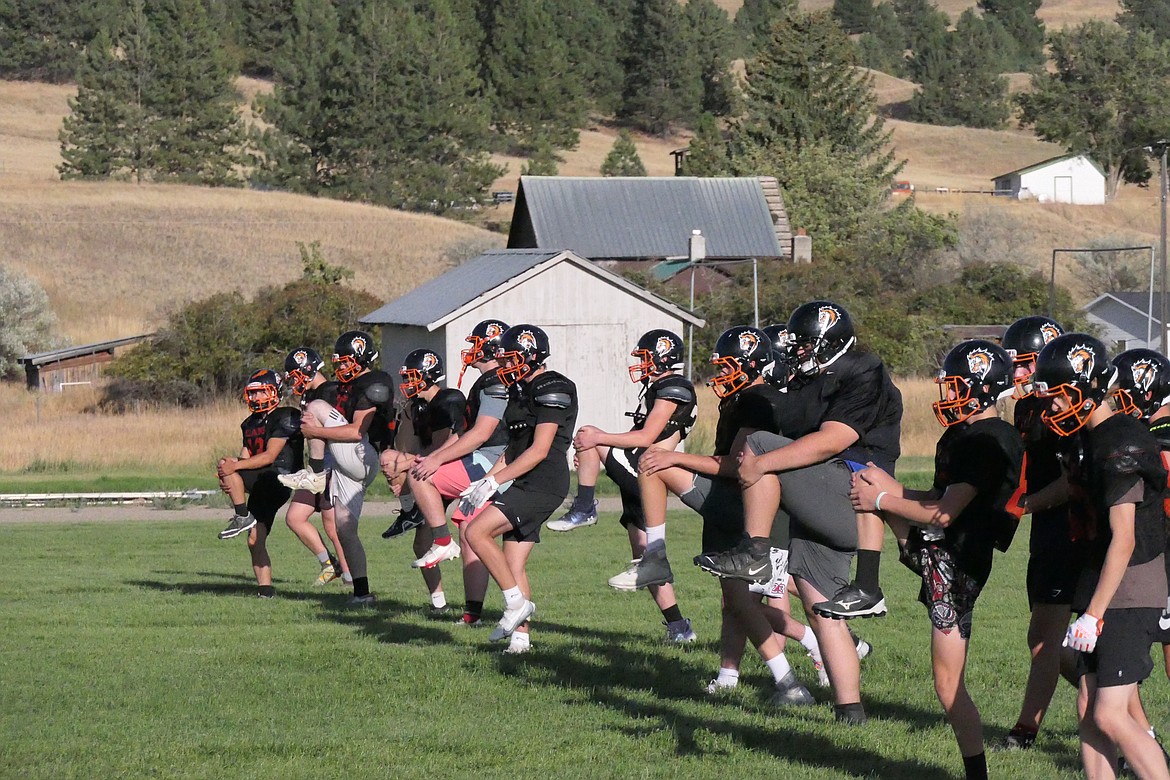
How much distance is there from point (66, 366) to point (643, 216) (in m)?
18.8

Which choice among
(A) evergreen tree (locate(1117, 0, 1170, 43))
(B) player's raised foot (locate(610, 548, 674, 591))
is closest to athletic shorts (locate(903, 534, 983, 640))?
(B) player's raised foot (locate(610, 548, 674, 591))

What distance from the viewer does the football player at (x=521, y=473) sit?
9.51m

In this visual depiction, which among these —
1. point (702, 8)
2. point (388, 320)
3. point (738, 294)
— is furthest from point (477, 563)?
point (702, 8)

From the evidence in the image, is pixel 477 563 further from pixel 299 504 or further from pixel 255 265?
pixel 255 265

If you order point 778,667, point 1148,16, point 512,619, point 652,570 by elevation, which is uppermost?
point 1148,16

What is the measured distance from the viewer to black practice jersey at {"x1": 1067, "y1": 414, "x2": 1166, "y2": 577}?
18.6 feet

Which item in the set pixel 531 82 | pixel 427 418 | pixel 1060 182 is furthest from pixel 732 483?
pixel 1060 182

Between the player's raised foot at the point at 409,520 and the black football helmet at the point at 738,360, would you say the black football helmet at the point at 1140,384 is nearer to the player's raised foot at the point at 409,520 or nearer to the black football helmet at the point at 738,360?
the black football helmet at the point at 738,360

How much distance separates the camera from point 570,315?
28.4m

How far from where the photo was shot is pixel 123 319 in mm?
58188

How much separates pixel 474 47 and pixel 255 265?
33.3 m

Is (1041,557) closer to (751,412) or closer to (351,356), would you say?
(751,412)

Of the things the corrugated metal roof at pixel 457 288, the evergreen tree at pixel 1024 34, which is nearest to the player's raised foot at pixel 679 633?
the corrugated metal roof at pixel 457 288

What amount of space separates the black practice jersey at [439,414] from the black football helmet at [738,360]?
143 inches
